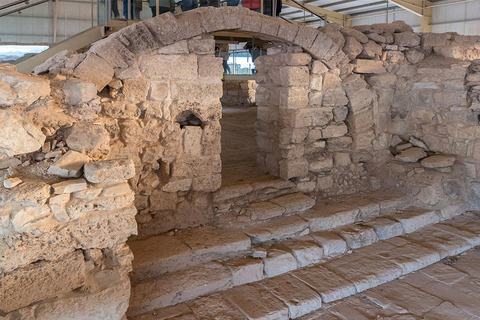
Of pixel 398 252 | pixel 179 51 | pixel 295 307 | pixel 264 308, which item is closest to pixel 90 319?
pixel 264 308

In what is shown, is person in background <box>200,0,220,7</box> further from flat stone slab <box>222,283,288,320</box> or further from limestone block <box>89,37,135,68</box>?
flat stone slab <box>222,283,288,320</box>

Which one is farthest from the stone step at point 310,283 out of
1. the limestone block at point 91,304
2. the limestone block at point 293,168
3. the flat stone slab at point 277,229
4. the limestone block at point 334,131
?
the limestone block at point 334,131

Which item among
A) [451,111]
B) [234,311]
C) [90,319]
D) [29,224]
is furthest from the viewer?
[451,111]

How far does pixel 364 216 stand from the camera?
486 centimetres

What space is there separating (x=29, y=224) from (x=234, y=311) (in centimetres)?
170

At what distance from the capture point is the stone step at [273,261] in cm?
331

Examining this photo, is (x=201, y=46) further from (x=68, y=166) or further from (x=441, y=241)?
(x=441, y=241)

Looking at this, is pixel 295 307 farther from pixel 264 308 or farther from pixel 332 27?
pixel 332 27

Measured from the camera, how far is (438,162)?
5.21 meters

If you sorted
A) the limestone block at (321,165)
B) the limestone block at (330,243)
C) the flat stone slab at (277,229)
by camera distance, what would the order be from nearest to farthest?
the flat stone slab at (277,229) → the limestone block at (330,243) → the limestone block at (321,165)

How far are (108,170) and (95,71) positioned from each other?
1262mm

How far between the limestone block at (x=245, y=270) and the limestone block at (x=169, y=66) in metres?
1.77

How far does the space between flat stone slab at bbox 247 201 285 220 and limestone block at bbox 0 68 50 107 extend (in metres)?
2.34

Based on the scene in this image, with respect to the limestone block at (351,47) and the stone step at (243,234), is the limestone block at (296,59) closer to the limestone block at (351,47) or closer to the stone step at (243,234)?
the limestone block at (351,47)
